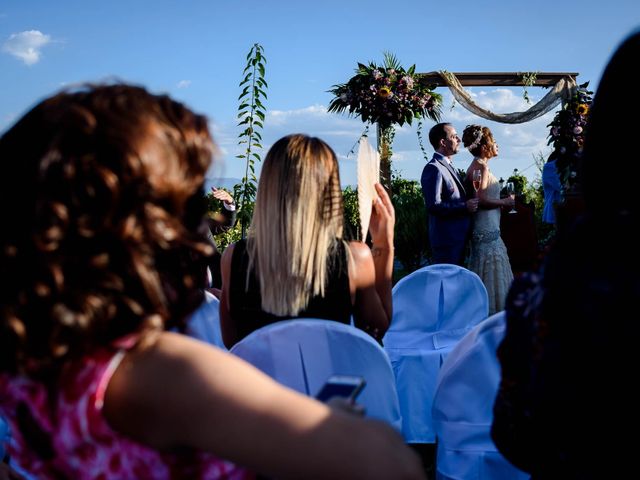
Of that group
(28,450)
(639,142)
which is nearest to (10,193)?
(28,450)

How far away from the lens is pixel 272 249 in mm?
2258

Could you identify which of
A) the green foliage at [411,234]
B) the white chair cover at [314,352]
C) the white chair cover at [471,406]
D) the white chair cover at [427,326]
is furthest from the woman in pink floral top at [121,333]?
the green foliage at [411,234]

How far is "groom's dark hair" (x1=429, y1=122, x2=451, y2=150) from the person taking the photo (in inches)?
241

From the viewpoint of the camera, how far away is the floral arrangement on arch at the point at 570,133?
5.74 metres

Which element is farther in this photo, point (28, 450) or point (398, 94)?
point (398, 94)

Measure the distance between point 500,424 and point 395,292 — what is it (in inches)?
88.0

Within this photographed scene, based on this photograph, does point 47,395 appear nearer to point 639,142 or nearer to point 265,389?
point 265,389

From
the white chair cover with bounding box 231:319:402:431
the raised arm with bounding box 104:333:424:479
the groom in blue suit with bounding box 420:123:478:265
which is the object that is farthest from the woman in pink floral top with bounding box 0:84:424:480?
the groom in blue suit with bounding box 420:123:478:265

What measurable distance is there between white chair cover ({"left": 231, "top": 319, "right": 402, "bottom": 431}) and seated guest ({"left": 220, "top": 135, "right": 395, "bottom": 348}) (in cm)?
51

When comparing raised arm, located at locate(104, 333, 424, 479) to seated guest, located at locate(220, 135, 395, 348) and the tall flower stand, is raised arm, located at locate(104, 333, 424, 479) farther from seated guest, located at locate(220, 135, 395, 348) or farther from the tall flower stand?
the tall flower stand

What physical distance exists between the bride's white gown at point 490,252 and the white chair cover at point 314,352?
4.76 metres

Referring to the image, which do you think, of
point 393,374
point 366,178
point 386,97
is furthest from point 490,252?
point 393,374

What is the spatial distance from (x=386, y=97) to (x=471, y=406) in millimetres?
5588

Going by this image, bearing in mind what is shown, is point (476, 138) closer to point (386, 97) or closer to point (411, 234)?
point (386, 97)
